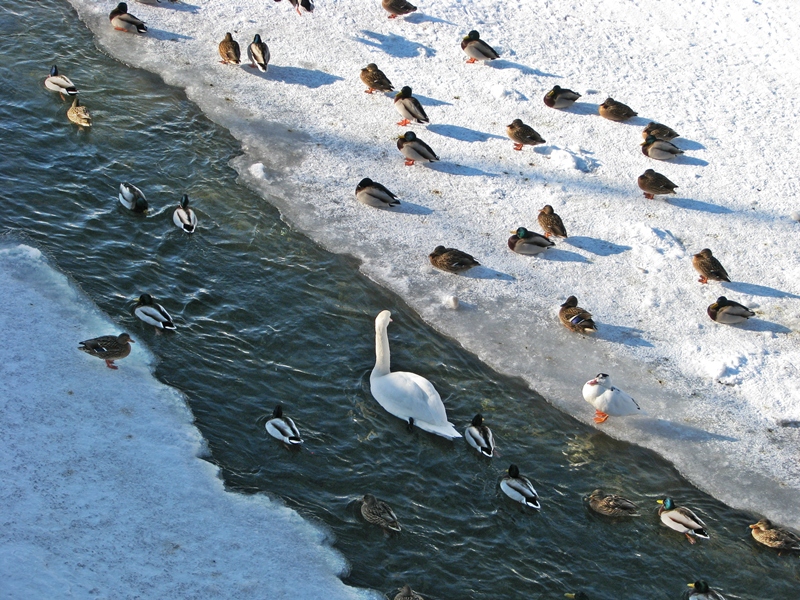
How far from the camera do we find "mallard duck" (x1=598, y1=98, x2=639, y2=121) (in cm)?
1456

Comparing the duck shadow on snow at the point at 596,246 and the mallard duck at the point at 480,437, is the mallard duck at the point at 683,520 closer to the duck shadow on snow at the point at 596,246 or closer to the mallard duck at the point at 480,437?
the mallard duck at the point at 480,437

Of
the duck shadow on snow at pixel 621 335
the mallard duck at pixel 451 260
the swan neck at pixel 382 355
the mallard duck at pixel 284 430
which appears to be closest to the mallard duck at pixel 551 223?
the mallard duck at pixel 451 260

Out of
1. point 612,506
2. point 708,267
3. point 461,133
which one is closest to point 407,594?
point 612,506

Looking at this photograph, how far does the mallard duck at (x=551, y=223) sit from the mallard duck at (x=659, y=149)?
2569 mm

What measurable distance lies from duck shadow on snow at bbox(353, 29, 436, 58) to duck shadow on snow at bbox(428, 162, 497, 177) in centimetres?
320

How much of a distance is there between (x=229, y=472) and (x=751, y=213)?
893cm

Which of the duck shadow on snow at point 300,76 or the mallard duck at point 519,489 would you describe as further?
the duck shadow on snow at point 300,76

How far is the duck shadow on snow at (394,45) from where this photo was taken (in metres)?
16.0

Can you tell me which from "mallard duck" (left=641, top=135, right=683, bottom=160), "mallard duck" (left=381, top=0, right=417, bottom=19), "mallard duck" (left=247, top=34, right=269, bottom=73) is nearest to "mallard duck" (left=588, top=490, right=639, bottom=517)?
"mallard duck" (left=641, top=135, right=683, bottom=160)

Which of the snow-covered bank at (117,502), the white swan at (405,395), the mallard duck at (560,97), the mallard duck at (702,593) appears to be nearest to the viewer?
the snow-covered bank at (117,502)

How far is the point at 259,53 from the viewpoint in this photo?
1492 centimetres

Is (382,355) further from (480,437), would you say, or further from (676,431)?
(676,431)

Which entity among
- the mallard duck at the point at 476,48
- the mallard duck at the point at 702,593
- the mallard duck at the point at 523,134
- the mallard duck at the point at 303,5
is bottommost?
the mallard duck at the point at 702,593

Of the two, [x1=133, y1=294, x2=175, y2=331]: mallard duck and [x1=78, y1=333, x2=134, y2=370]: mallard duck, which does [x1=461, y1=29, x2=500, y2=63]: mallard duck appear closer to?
[x1=133, y1=294, x2=175, y2=331]: mallard duck
